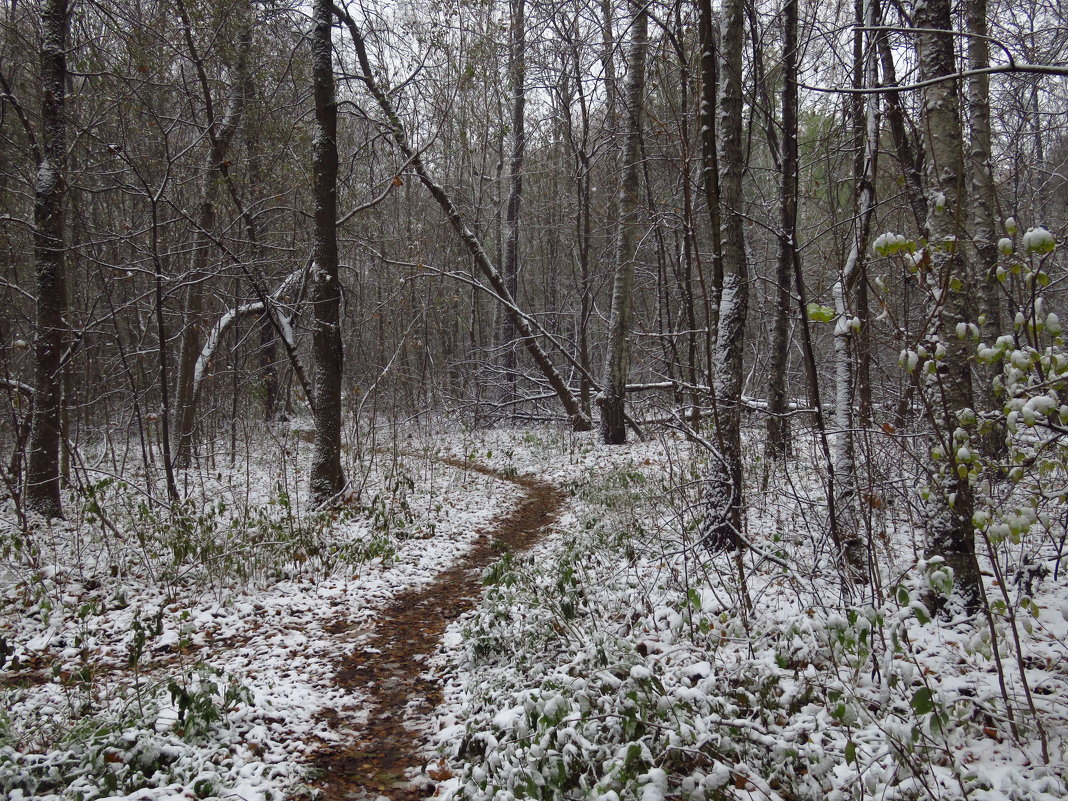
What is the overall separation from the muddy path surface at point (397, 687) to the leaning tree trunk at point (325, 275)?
265cm

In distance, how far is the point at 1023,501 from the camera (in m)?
4.85

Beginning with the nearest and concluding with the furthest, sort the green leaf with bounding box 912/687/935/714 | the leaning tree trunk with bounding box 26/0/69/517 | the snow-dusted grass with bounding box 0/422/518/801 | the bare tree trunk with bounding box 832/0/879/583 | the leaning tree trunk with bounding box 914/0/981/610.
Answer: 1. the green leaf with bounding box 912/687/935/714
2. the snow-dusted grass with bounding box 0/422/518/801
3. the leaning tree trunk with bounding box 914/0/981/610
4. the bare tree trunk with bounding box 832/0/879/583
5. the leaning tree trunk with bounding box 26/0/69/517

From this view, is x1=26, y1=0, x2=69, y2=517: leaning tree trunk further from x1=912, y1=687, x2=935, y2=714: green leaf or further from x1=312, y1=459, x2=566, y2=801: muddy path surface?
x1=912, y1=687, x2=935, y2=714: green leaf

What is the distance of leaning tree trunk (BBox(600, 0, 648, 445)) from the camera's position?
38.3 feet

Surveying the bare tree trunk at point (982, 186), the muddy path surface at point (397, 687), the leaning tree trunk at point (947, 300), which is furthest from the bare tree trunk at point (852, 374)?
the muddy path surface at point (397, 687)

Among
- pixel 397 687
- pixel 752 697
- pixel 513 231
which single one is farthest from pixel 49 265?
pixel 513 231

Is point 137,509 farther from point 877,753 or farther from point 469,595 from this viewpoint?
point 877,753

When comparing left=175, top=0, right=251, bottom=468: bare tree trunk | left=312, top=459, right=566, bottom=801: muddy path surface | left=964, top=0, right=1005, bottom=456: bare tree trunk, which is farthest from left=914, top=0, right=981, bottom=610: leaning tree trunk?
left=175, top=0, right=251, bottom=468: bare tree trunk

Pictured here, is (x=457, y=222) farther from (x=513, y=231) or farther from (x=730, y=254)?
(x=730, y=254)

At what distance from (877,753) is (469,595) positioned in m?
4.05

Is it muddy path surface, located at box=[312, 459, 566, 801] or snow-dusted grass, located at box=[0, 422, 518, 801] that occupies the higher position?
snow-dusted grass, located at box=[0, 422, 518, 801]

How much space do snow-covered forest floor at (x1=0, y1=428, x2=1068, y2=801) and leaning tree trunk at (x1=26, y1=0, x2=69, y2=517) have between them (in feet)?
3.75

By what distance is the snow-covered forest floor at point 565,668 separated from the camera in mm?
2758

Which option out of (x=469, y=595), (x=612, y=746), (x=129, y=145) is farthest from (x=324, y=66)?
(x=612, y=746)
